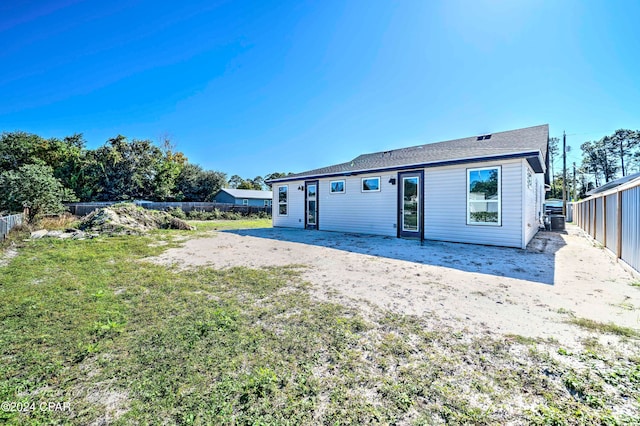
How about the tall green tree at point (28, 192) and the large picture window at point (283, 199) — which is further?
the large picture window at point (283, 199)

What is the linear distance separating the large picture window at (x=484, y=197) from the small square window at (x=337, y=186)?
15.6 feet

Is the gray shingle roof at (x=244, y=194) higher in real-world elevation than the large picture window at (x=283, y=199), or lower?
higher

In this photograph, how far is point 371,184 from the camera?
10.1 metres

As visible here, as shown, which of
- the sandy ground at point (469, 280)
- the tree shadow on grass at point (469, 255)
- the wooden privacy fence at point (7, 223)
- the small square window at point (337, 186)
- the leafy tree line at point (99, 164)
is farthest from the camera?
the leafy tree line at point (99, 164)

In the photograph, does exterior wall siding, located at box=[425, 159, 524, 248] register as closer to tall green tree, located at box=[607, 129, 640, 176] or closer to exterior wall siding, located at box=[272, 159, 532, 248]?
exterior wall siding, located at box=[272, 159, 532, 248]

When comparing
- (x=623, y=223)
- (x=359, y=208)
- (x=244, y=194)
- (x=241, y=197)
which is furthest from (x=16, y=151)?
(x=623, y=223)

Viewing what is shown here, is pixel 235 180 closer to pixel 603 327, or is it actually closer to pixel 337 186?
pixel 337 186

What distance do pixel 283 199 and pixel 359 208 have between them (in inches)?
198

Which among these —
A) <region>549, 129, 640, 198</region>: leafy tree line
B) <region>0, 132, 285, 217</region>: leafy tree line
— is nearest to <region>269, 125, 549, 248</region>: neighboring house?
<region>0, 132, 285, 217</region>: leafy tree line

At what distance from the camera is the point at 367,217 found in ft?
33.7

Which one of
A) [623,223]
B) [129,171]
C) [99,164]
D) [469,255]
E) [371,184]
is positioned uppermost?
[99,164]

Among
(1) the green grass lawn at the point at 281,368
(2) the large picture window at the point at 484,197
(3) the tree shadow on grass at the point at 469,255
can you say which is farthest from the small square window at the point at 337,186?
(1) the green grass lawn at the point at 281,368

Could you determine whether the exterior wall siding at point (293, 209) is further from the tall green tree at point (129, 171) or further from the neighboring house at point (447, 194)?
the tall green tree at point (129, 171)

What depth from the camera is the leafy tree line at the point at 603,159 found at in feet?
113
